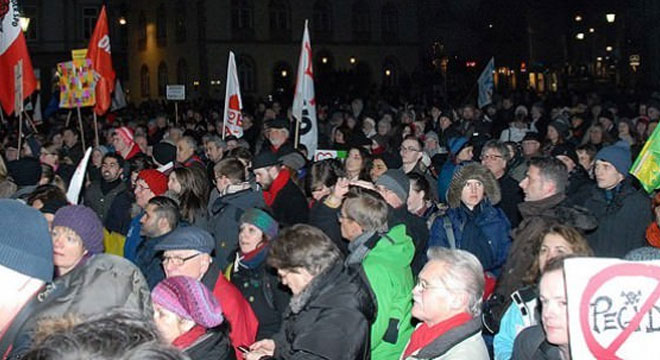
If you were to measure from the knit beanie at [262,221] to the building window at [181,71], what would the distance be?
169ft

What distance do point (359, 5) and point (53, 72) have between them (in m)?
19.5

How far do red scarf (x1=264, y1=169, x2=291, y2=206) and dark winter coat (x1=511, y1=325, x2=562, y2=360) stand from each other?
4.22 meters

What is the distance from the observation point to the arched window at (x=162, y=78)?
59406 mm

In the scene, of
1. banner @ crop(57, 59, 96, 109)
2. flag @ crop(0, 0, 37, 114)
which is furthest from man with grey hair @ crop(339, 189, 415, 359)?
banner @ crop(57, 59, 96, 109)

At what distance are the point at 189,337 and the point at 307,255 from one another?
946 mm

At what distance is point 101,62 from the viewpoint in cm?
1410

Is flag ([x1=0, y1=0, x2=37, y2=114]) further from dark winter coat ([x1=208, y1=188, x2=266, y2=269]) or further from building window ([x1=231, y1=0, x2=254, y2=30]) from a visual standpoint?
building window ([x1=231, y1=0, x2=254, y2=30])

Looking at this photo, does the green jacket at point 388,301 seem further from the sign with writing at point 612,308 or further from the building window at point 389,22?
the building window at point 389,22

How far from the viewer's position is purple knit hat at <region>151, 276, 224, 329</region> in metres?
4.10

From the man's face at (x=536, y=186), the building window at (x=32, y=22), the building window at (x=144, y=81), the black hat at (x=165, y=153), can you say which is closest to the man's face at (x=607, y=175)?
the man's face at (x=536, y=186)

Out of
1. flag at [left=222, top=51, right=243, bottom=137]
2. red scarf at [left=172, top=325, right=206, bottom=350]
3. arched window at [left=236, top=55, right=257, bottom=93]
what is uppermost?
arched window at [left=236, top=55, right=257, bottom=93]

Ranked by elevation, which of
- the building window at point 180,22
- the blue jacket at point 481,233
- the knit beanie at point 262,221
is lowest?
the blue jacket at point 481,233

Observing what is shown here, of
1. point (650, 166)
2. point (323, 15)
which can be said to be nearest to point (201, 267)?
point (650, 166)

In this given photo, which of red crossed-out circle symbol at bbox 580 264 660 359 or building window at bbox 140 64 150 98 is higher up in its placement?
building window at bbox 140 64 150 98
